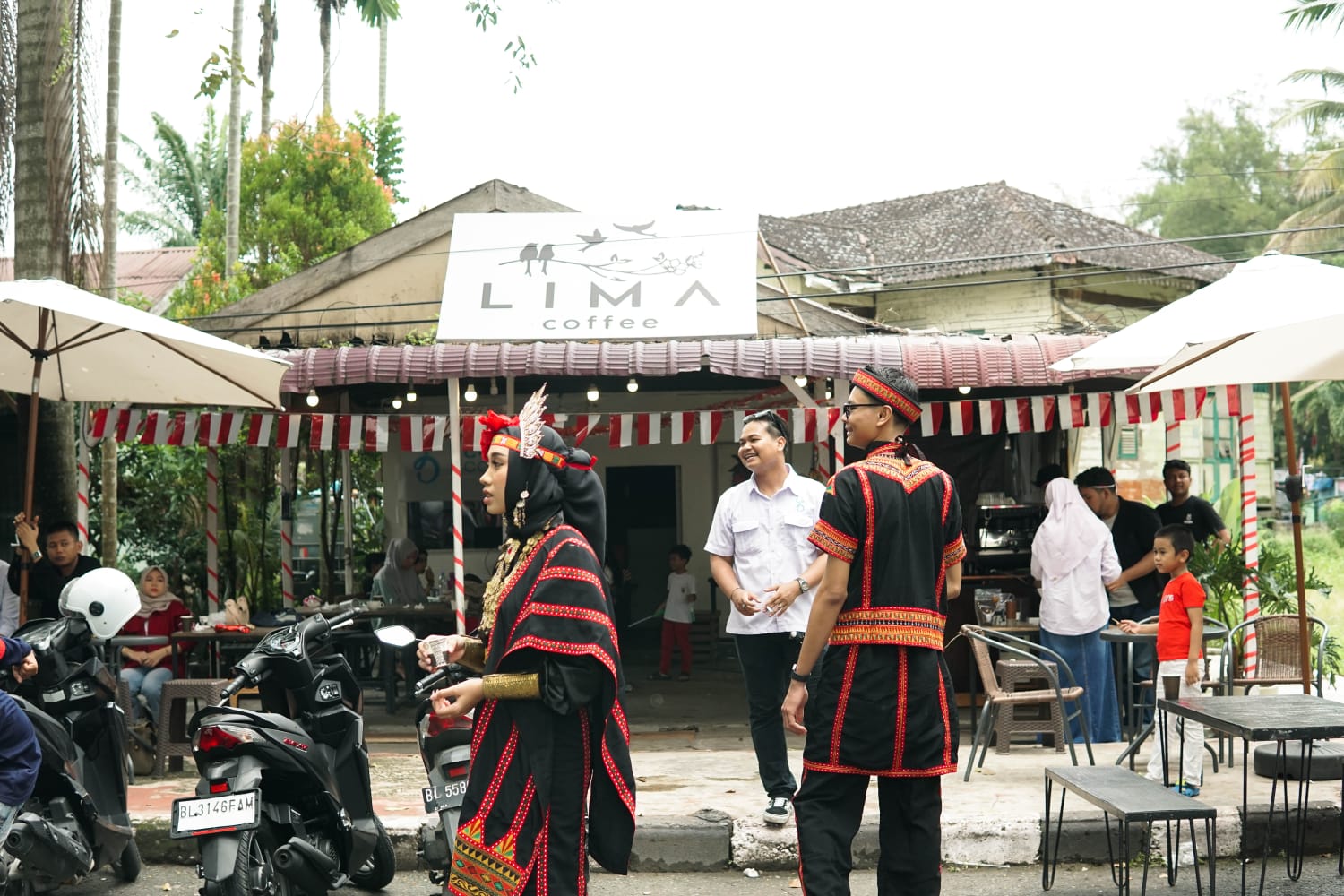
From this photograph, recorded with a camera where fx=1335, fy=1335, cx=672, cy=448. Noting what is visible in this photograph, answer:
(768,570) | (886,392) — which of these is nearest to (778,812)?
(768,570)

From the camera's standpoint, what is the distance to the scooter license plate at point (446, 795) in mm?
4824

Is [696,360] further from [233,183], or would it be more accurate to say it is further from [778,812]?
[233,183]

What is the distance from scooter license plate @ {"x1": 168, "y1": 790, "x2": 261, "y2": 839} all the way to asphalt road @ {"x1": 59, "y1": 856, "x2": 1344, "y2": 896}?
1.31 meters

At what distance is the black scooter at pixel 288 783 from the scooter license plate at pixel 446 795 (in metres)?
0.49

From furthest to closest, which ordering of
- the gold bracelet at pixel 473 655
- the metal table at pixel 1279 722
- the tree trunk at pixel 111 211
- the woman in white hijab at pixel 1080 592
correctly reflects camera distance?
the tree trunk at pixel 111 211 → the woman in white hijab at pixel 1080 592 → the metal table at pixel 1279 722 → the gold bracelet at pixel 473 655

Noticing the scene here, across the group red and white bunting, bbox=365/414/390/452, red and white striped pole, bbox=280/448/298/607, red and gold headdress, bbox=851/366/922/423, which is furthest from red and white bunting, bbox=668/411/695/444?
red and gold headdress, bbox=851/366/922/423

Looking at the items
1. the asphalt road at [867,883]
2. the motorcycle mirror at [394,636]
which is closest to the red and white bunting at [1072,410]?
the asphalt road at [867,883]

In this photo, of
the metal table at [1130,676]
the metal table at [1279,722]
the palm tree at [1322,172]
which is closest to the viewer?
the metal table at [1279,722]

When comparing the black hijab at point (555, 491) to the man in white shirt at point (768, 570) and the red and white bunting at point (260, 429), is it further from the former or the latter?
the red and white bunting at point (260, 429)

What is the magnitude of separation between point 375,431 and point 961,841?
6139 mm

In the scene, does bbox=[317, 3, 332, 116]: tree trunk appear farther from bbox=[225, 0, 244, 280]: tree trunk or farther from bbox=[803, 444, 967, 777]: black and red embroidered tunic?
bbox=[803, 444, 967, 777]: black and red embroidered tunic

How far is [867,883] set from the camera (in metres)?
5.95

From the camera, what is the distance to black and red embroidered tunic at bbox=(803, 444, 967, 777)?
425cm

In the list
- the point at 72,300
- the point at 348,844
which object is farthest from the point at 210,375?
the point at 348,844
